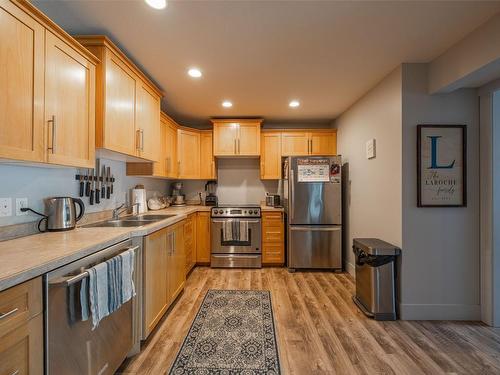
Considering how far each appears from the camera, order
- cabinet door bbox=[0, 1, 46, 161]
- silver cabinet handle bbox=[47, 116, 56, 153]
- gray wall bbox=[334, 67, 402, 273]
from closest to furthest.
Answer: cabinet door bbox=[0, 1, 46, 161], silver cabinet handle bbox=[47, 116, 56, 153], gray wall bbox=[334, 67, 402, 273]

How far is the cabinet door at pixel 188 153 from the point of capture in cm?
410

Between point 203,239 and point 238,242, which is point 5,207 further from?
point 238,242

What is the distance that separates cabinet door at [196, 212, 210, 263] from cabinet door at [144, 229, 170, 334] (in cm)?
155

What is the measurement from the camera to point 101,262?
1426mm

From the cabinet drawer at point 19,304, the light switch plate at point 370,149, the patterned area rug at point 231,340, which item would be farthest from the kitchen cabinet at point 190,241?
the light switch plate at point 370,149

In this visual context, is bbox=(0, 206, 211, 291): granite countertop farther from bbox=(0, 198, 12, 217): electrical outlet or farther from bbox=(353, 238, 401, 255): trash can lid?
bbox=(353, 238, 401, 255): trash can lid

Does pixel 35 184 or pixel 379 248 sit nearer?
pixel 35 184

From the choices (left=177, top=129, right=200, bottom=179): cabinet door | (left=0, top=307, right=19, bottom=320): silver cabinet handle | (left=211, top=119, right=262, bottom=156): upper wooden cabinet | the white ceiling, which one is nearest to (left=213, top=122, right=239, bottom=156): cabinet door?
(left=211, top=119, right=262, bottom=156): upper wooden cabinet

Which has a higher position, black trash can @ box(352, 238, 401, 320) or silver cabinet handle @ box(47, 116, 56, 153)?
silver cabinet handle @ box(47, 116, 56, 153)

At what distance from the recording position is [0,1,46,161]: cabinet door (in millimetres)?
1211

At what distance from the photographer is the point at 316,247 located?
368 centimetres

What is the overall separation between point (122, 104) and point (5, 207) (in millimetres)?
1099

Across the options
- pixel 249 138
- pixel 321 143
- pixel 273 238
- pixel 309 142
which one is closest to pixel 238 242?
pixel 273 238

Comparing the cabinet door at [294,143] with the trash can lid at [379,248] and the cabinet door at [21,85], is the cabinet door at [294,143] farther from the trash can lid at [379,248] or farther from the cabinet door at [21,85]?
the cabinet door at [21,85]
